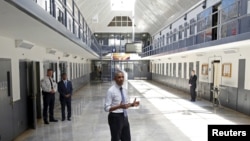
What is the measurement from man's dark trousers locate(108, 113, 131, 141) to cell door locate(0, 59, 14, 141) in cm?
254

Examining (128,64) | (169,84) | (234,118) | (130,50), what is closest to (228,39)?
(234,118)

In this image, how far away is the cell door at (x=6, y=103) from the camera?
14.6 feet

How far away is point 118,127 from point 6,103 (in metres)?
2.82

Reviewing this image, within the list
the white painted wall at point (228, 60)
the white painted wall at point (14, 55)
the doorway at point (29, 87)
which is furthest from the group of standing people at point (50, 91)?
the white painted wall at point (228, 60)

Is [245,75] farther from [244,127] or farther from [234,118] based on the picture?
[244,127]

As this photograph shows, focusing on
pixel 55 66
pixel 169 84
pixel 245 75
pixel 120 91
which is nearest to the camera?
pixel 120 91

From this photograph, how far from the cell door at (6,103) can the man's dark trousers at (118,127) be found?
2.54 meters

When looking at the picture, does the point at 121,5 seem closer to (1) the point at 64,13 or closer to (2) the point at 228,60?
(2) the point at 228,60

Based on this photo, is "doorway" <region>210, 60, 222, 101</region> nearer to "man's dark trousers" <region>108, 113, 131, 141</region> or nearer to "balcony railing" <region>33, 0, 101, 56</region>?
"balcony railing" <region>33, 0, 101, 56</region>

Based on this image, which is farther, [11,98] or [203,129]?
[203,129]

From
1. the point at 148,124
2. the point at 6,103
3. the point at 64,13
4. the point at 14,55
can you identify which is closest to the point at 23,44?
the point at 14,55

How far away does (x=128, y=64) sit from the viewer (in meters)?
27.2

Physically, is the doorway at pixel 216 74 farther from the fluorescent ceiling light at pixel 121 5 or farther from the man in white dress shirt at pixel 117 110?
the fluorescent ceiling light at pixel 121 5

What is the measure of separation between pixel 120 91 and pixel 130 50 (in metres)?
13.2
